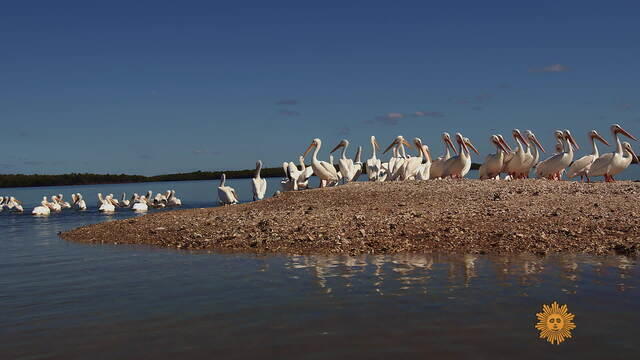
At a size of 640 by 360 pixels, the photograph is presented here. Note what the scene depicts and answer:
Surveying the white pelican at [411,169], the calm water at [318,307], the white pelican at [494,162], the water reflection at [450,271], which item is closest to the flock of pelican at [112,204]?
the white pelican at [411,169]

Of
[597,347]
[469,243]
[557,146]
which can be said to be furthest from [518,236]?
[557,146]

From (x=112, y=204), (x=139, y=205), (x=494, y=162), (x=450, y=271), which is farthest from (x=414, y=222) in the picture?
(x=112, y=204)

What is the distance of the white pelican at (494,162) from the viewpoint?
1980 centimetres

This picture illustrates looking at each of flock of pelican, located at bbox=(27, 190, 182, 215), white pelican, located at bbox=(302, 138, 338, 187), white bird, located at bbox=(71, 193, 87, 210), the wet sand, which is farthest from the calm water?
white bird, located at bbox=(71, 193, 87, 210)

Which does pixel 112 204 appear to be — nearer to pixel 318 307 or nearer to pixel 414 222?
pixel 414 222

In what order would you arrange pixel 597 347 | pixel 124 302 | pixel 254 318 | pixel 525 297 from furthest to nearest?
pixel 124 302
pixel 525 297
pixel 254 318
pixel 597 347

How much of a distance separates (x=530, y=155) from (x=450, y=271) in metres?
13.0

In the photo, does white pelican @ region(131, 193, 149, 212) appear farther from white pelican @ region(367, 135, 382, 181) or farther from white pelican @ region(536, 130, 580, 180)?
white pelican @ region(536, 130, 580, 180)

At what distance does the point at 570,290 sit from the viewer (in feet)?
22.2

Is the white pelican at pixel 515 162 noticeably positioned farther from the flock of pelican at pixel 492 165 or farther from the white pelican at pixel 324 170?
the white pelican at pixel 324 170

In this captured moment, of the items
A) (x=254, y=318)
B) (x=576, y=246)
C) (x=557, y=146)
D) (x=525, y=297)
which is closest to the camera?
(x=254, y=318)

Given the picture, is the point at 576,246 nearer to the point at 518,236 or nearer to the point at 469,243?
the point at 518,236

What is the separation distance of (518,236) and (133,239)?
7516mm

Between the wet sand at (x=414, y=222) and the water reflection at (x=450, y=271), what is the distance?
609mm
